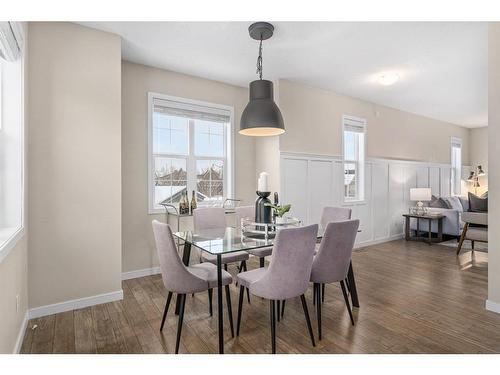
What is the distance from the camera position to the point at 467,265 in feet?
13.5

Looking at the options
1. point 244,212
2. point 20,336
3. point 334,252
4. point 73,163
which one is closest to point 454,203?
point 244,212

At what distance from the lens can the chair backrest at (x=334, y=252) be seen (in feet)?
7.28

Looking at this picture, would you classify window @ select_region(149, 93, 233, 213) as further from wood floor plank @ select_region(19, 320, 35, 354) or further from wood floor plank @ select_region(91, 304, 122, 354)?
wood floor plank @ select_region(19, 320, 35, 354)

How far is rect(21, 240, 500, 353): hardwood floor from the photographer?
6.73 feet

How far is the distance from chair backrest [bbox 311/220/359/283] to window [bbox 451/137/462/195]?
694 cm

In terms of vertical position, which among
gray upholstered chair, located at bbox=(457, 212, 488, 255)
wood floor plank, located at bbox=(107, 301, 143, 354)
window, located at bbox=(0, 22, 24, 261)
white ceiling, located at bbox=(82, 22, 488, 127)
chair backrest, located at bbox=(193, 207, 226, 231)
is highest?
white ceiling, located at bbox=(82, 22, 488, 127)

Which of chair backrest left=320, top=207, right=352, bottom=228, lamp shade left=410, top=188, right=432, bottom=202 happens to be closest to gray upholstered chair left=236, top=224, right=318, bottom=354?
chair backrest left=320, top=207, right=352, bottom=228

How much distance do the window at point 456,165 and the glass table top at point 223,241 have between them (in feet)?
23.1

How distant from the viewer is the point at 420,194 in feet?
19.1

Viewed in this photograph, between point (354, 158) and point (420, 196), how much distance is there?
68.0 inches

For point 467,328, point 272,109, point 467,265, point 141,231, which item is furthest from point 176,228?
point 467,265
